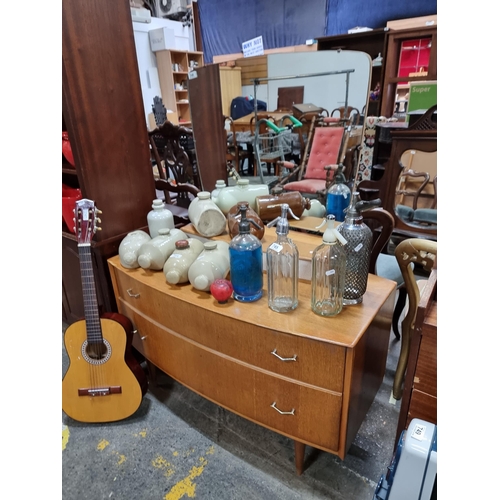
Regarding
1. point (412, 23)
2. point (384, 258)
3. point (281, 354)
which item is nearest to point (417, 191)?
point (384, 258)

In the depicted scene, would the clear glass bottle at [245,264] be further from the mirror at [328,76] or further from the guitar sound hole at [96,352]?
the mirror at [328,76]

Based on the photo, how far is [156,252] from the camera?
4.23 ft

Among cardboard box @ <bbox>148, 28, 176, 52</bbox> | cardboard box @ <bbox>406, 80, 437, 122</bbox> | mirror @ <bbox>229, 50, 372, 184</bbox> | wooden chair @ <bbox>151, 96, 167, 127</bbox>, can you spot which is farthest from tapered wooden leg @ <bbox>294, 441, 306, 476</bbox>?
cardboard box @ <bbox>148, 28, 176, 52</bbox>

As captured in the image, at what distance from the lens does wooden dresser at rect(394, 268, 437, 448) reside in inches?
33.1

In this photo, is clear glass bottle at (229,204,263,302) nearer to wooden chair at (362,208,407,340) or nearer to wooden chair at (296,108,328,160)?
wooden chair at (362,208,407,340)

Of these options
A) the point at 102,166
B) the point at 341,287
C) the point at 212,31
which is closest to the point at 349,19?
the point at 212,31

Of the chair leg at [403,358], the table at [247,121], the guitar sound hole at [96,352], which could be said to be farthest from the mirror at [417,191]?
the guitar sound hole at [96,352]

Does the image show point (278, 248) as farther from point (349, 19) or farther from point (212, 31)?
point (212, 31)

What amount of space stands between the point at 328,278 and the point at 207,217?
2.15ft

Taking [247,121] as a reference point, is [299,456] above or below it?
below

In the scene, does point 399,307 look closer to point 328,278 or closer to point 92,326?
point 328,278

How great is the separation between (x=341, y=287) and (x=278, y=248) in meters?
0.22

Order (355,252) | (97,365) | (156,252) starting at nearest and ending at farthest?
(355,252)
(156,252)
(97,365)

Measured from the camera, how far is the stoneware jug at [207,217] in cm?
145
